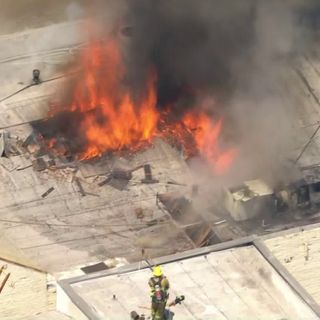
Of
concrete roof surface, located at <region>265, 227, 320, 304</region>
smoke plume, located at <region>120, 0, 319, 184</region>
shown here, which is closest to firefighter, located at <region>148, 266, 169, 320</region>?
concrete roof surface, located at <region>265, 227, 320, 304</region>

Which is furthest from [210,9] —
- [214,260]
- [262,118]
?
[214,260]

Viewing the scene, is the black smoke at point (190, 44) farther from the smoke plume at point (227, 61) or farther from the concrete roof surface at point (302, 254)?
the concrete roof surface at point (302, 254)

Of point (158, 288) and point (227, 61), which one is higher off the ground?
point (227, 61)

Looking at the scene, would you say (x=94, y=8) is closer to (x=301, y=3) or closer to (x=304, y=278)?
(x=301, y=3)

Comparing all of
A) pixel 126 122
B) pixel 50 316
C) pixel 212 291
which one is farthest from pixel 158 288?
pixel 126 122

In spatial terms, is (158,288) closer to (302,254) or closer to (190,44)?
(302,254)

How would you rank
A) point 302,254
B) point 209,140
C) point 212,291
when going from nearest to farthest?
point 212,291 → point 302,254 → point 209,140
